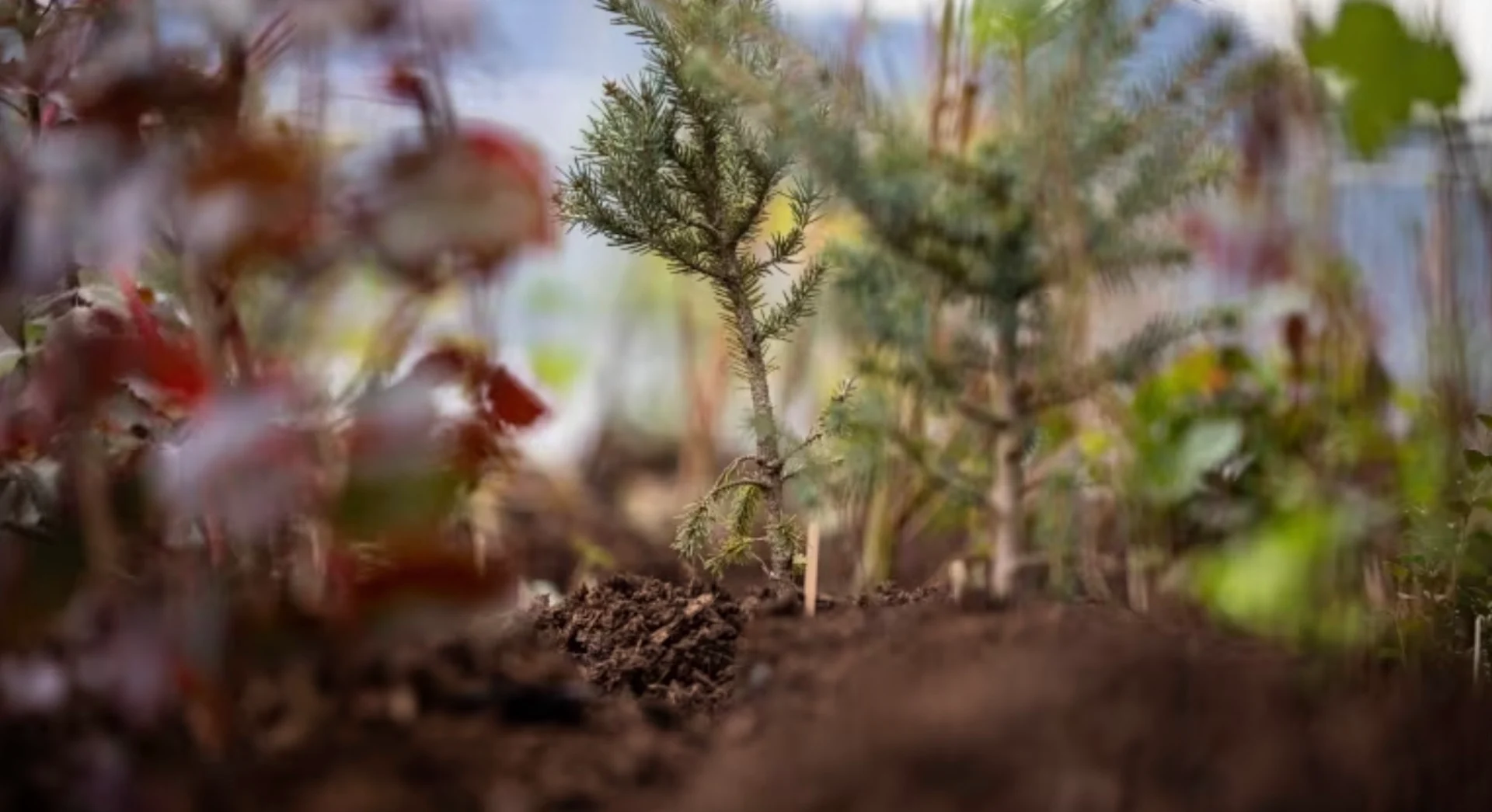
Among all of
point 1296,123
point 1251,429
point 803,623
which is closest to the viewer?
point 803,623

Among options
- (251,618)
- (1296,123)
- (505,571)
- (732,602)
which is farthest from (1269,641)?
(251,618)

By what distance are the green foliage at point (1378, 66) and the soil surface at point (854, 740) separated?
1.19 feet

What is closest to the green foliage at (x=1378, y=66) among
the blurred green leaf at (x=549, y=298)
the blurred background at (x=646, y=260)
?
the blurred background at (x=646, y=260)

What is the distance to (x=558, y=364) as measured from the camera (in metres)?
3.07

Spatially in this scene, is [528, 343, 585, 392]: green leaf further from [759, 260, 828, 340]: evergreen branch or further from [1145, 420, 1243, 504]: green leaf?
[759, 260, 828, 340]: evergreen branch

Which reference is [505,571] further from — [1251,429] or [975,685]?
[1251,429]

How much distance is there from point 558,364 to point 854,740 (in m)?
2.44

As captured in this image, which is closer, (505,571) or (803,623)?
(505,571)

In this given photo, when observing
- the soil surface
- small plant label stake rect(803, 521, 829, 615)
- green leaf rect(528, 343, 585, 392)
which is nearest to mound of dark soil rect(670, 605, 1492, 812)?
the soil surface

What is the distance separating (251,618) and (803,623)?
40 cm

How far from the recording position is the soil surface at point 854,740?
2.16 feet

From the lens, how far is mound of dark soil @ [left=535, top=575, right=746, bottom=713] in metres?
1.23

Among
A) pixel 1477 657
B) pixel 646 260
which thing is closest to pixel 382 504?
pixel 1477 657

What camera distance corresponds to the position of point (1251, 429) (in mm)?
1824
